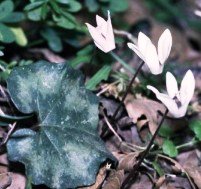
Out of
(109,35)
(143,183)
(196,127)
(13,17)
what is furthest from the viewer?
(13,17)

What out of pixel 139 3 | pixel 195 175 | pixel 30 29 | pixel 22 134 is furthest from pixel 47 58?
pixel 139 3

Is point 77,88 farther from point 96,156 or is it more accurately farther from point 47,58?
point 47,58

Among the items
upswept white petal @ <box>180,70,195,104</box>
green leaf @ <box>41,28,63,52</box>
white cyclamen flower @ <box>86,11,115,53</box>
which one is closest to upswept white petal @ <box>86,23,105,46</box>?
white cyclamen flower @ <box>86,11,115,53</box>

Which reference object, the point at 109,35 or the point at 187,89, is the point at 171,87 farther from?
the point at 109,35

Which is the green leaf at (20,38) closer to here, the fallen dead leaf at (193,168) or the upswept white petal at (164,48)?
the upswept white petal at (164,48)

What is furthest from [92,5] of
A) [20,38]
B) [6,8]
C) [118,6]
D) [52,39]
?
[6,8]

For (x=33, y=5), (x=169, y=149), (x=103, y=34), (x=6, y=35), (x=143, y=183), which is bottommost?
(x=143, y=183)

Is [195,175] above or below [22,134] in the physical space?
below
